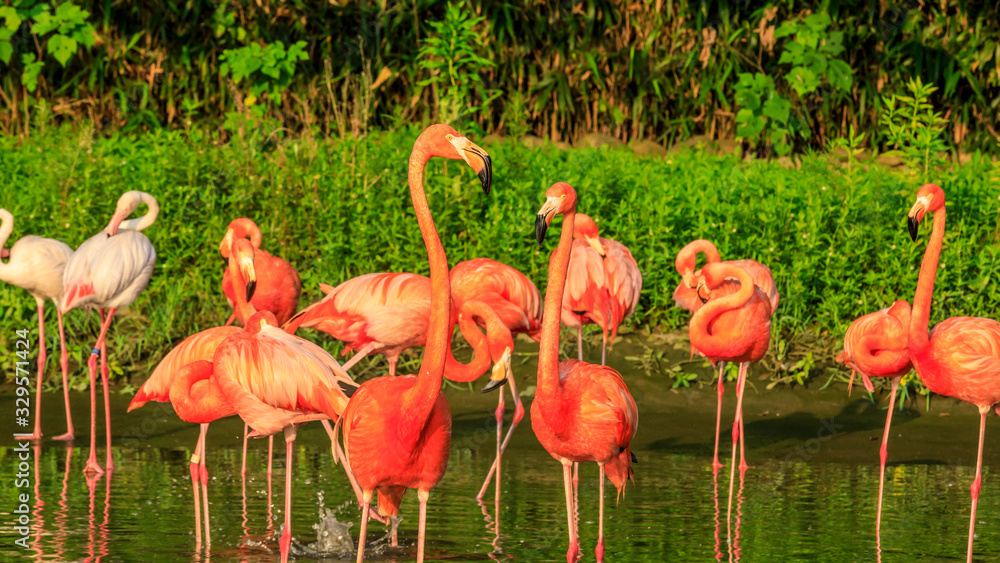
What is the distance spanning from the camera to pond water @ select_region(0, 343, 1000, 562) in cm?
489

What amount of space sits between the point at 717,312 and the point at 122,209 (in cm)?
340

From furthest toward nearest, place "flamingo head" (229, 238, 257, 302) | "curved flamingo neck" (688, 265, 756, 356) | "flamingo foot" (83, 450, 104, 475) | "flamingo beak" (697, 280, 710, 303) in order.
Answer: "flamingo beak" (697, 280, 710, 303), "curved flamingo neck" (688, 265, 756, 356), "flamingo foot" (83, 450, 104, 475), "flamingo head" (229, 238, 257, 302)

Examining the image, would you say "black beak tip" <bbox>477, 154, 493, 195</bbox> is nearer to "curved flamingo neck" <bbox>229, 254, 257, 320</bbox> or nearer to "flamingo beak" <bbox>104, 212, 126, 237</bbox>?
"curved flamingo neck" <bbox>229, 254, 257, 320</bbox>

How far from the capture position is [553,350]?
4508mm

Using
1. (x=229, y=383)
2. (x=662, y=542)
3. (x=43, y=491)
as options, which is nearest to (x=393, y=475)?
(x=229, y=383)

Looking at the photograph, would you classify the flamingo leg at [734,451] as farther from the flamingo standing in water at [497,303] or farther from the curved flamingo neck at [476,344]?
the curved flamingo neck at [476,344]

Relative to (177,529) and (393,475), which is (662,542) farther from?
(177,529)

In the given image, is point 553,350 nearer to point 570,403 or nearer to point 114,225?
point 570,403

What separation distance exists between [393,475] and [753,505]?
213 centimetres

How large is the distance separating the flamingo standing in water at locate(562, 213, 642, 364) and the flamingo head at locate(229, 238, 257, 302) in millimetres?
2083

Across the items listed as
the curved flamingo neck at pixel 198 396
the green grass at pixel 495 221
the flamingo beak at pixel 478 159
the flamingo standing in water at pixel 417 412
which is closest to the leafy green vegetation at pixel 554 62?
the green grass at pixel 495 221

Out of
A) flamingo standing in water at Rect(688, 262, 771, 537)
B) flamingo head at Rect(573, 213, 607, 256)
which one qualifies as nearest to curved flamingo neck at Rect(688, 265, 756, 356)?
flamingo standing in water at Rect(688, 262, 771, 537)

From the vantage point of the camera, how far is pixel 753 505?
5.67m

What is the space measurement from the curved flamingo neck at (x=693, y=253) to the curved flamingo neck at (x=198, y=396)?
3.05 metres
